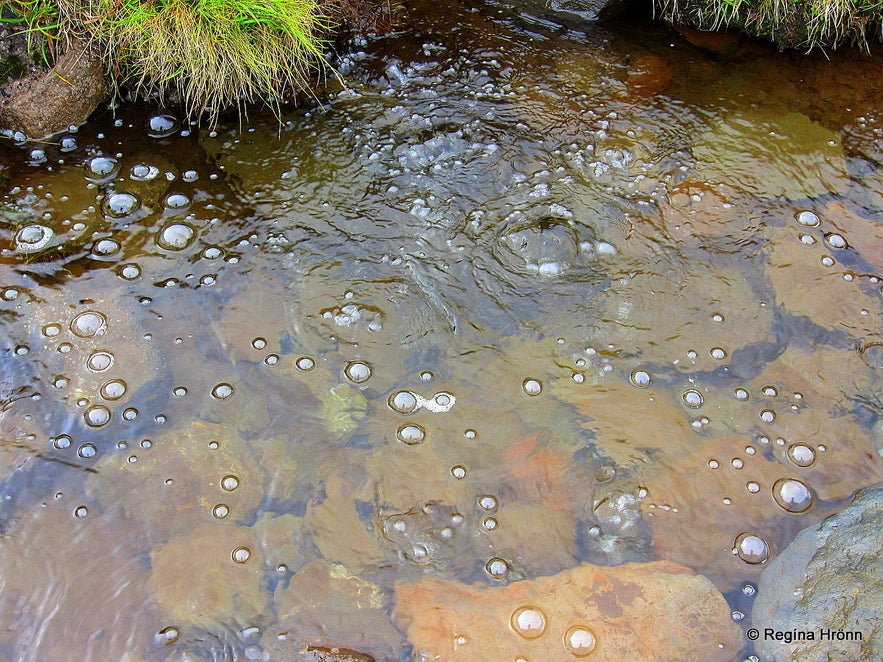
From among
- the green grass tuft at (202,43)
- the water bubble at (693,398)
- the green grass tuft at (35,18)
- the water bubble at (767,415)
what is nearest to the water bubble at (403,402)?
the water bubble at (693,398)

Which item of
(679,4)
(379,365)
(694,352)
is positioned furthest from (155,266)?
(679,4)

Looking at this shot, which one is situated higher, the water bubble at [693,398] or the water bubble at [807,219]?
the water bubble at [807,219]

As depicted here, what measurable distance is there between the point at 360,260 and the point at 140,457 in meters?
1.27

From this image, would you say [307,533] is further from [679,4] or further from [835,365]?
[679,4]

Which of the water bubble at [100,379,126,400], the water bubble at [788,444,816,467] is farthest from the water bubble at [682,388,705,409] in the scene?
the water bubble at [100,379,126,400]

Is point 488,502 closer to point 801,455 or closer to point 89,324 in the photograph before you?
point 801,455

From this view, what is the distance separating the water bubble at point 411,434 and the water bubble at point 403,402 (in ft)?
0.24

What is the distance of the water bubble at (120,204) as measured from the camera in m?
3.17

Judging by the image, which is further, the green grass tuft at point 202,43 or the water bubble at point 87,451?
the green grass tuft at point 202,43

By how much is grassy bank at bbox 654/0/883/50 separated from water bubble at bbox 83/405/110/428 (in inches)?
156

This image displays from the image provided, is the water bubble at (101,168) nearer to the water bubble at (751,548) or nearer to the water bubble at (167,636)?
the water bubble at (167,636)

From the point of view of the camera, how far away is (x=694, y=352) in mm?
2789

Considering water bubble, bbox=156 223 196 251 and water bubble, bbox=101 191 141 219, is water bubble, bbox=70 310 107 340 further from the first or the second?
water bubble, bbox=101 191 141 219

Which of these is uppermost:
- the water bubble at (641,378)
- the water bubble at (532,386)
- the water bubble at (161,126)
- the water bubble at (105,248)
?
the water bubble at (161,126)
